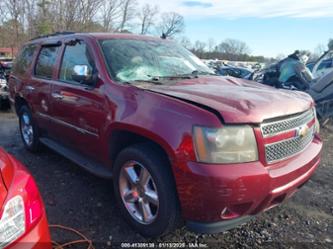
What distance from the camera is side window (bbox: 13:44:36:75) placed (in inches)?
215

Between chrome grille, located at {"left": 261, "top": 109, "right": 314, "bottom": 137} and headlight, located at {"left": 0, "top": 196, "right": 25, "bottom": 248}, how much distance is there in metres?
1.75

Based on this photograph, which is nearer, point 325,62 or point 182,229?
point 182,229

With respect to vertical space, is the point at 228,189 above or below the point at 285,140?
below

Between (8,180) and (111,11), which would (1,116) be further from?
(111,11)

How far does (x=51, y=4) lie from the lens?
84.8 ft

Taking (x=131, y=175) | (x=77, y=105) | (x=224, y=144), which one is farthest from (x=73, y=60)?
(x=224, y=144)

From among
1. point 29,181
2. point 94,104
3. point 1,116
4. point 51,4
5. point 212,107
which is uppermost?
point 51,4

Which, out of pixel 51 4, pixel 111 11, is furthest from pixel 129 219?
pixel 111 11

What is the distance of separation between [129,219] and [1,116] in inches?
284

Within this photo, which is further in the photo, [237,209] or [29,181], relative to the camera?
[237,209]

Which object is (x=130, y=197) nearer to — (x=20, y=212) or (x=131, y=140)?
(x=131, y=140)

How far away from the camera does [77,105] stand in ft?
12.5

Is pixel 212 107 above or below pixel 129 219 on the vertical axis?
above

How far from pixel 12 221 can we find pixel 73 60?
8.92ft
